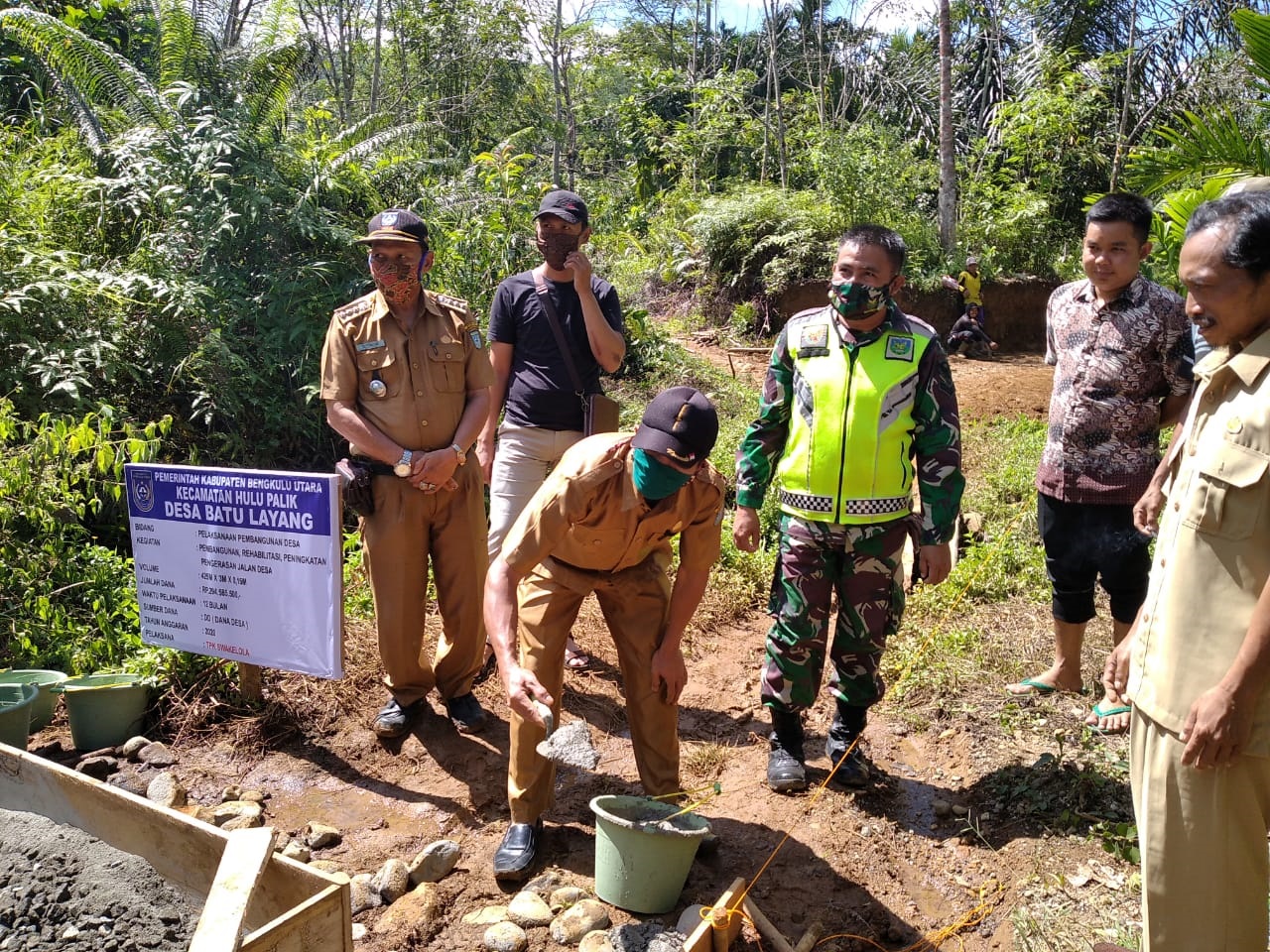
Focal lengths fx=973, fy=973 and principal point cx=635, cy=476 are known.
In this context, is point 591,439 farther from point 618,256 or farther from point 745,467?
point 618,256

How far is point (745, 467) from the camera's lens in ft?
12.4

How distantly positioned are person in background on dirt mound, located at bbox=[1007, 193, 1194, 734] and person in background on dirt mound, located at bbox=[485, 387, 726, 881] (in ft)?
5.54

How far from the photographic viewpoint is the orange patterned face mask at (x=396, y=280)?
12.8ft

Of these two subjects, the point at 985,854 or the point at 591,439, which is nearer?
the point at 591,439

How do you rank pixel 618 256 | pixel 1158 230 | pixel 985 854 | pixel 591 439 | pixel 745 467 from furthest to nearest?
pixel 618 256 < pixel 1158 230 < pixel 745 467 < pixel 985 854 < pixel 591 439

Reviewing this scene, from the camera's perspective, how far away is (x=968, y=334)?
14203mm

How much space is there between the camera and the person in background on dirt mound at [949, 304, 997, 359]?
14.2 metres

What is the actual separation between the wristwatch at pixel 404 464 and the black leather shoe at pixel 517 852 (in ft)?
4.68

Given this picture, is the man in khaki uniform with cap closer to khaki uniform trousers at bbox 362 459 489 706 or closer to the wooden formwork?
khaki uniform trousers at bbox 362 459 489 706

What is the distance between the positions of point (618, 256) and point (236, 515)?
13562 millimetres

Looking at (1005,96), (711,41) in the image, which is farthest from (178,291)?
(711,41)

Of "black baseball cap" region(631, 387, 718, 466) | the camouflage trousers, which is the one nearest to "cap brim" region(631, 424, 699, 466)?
"black baseball cap" region(631, 387, 718, 466)

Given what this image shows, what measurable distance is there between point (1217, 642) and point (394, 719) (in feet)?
10.4

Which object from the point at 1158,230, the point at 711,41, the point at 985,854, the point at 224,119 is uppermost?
the point at 711,41
